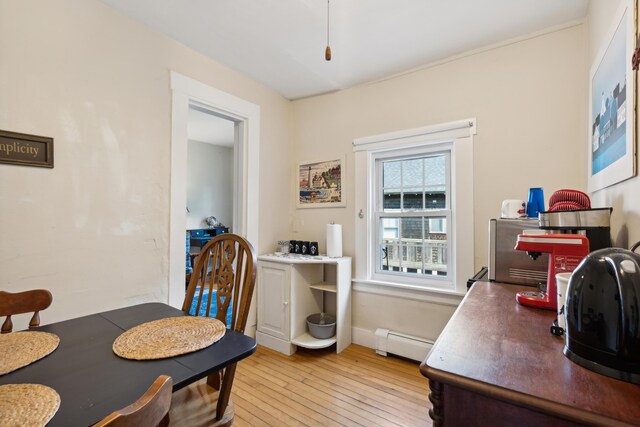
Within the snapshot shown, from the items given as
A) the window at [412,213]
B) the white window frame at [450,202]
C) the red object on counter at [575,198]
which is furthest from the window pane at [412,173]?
the red object on counter at [575,198]

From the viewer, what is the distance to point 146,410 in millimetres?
469

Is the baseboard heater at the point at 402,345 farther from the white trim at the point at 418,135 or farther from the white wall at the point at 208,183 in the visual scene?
the white wall at the point at 208,183

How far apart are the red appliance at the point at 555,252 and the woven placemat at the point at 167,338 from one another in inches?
48.0

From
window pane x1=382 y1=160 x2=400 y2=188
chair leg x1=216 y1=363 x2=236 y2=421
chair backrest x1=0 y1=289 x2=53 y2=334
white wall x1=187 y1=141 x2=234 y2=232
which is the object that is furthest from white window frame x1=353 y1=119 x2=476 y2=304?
white wall x1=187 y1=141 x2=234 y2=232

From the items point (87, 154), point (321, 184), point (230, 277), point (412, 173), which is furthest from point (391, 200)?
point (87, 154)

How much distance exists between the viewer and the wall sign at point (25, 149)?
Result: 4.84 feet

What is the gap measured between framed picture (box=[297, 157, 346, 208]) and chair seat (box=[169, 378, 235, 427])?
206 centimetres

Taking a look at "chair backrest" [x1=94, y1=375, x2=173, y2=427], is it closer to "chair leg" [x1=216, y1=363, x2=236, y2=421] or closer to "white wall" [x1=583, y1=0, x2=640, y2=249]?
"chair leg" [x1=216, y1=363, x2=236, y2=421]

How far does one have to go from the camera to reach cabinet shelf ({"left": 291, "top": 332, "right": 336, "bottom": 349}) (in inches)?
97.1

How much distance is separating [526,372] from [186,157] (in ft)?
7.86

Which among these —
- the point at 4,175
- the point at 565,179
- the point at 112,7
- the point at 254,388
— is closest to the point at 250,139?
the point at 112,7

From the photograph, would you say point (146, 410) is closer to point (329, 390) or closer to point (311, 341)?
point (329, 390)

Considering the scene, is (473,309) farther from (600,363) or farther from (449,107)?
(449,107)

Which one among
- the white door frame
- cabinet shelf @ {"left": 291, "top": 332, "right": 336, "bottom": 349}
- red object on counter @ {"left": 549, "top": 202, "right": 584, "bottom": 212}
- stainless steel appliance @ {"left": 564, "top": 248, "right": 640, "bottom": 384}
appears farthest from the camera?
cabinet shelf @ {"left": 291, "top": 332, "right": 336, "bottom": 349}
